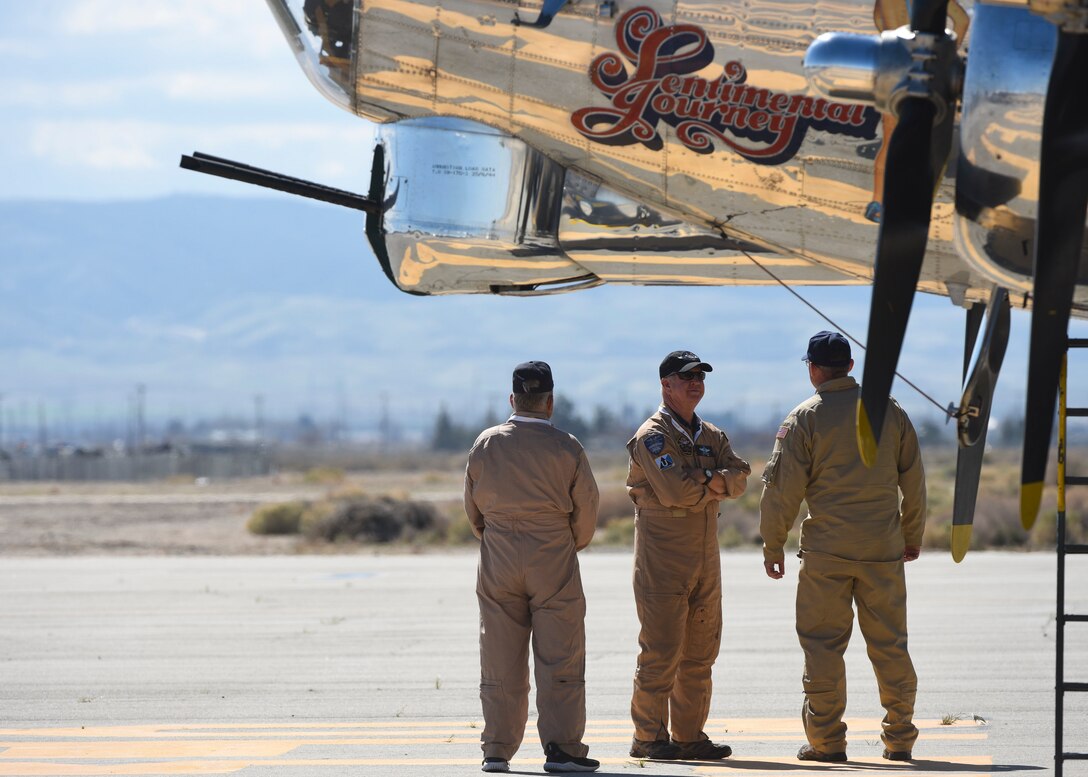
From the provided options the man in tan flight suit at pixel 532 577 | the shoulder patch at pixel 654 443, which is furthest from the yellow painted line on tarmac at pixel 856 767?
the shoulder patch at pixel 654 443

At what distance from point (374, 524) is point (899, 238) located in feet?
83.9

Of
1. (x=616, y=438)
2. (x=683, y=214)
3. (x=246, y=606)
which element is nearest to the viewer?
(x=683, y=214)

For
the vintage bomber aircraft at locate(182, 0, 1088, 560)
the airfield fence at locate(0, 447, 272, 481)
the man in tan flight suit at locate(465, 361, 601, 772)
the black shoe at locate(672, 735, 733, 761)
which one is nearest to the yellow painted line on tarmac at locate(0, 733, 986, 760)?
the black shoe at locate(672, 735, 733, 761)

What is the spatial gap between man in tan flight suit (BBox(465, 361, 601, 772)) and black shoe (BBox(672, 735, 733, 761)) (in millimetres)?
654

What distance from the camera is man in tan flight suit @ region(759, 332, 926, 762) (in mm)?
7430

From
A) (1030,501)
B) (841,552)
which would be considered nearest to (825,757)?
(841,552)

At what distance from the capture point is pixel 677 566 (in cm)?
773

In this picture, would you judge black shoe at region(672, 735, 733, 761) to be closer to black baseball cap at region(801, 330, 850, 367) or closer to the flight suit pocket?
the flight suit pocket

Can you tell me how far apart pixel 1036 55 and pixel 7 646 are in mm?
11126

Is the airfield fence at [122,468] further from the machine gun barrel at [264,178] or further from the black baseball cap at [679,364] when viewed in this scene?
the black baseball cap at [679,364]

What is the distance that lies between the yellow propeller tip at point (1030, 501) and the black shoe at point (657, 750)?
115 inches

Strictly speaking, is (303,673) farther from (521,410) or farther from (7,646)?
(521,410)

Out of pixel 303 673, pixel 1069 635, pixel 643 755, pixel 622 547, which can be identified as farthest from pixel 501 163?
pixel 622 547

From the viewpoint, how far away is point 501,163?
802 cm
